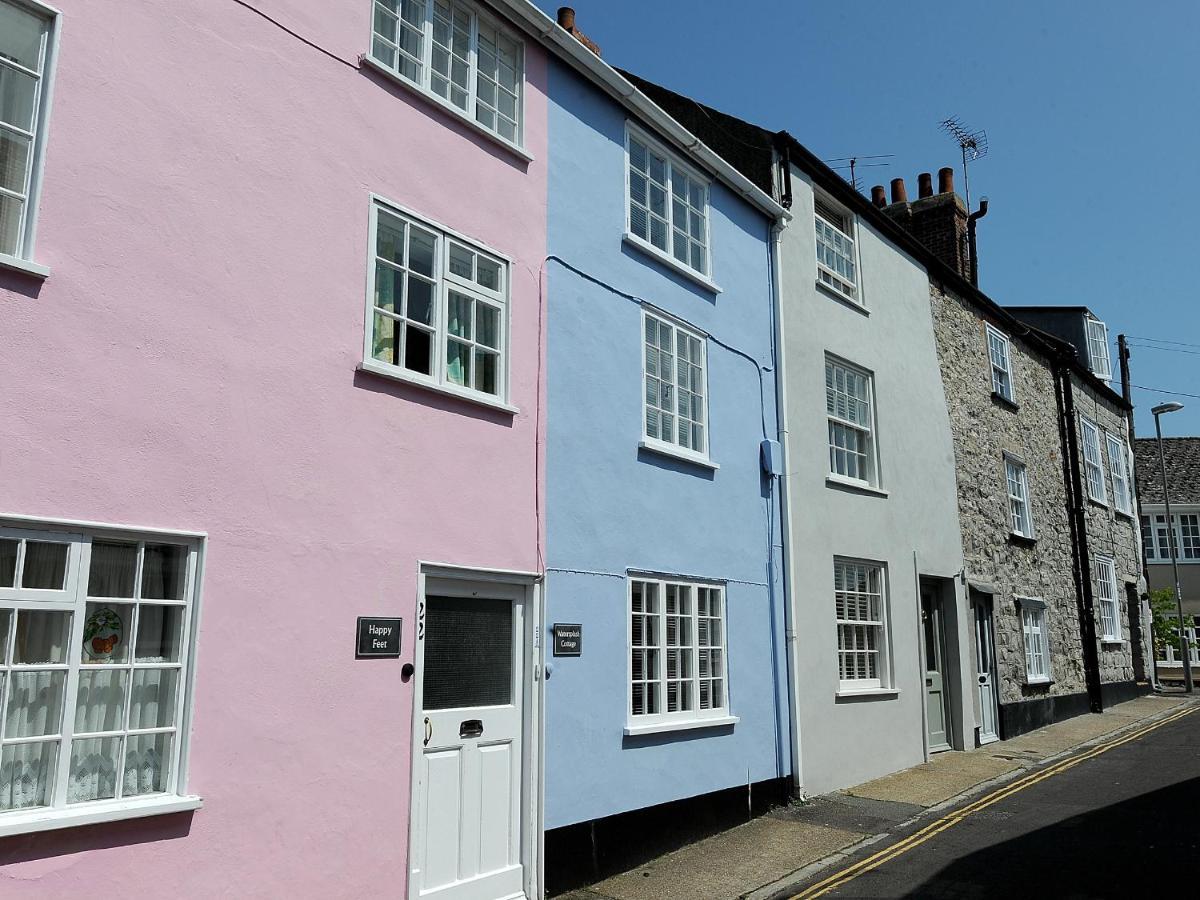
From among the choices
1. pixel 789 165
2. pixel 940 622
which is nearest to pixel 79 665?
pixel 789 165

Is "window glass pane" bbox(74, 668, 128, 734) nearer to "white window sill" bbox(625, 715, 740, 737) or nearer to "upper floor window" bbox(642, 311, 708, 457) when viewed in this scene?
"white window sill" bbox(625, 715, 740, 737)

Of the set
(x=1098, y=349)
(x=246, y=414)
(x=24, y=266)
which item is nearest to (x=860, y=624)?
(x=246, y=414)

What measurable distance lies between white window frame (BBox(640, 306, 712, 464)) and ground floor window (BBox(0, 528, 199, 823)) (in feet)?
16.3

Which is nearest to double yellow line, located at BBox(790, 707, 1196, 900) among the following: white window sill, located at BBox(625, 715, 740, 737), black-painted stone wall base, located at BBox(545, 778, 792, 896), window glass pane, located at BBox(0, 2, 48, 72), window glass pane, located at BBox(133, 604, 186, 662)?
black-painted stone wall base, located at BBox(545, 778, 792, 896)

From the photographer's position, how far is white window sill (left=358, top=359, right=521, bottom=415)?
7227 mm

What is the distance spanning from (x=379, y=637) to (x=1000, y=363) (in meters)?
15.4

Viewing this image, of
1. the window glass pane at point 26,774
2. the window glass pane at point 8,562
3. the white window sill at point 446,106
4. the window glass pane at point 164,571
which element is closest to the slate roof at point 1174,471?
the white window sill at point 446,106

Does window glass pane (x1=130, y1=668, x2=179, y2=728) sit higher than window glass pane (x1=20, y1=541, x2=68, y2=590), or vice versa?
window glass pane (x1=20, y1=541, x2=68, y2=590)

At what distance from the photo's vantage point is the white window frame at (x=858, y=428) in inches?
528

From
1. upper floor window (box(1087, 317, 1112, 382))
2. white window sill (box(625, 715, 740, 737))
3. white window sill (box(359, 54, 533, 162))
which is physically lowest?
white window sill (box(625, 715, 740, 737))

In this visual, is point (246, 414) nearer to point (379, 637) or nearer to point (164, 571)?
point (164, 571)

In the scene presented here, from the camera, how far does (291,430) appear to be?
6.69 m

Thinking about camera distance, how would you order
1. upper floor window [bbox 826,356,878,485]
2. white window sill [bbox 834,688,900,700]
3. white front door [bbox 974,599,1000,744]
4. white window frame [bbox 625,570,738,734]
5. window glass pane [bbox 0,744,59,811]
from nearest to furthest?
window glass pane [bbox 0,744,59,811], white window frame [bbox 625,570,738,734], white window sill [bbox 834,688,900,700], upper floor window [bbox 826,356,878,485], white front door [bbox 974,599,1000,744]

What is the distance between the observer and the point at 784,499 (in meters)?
12.0
